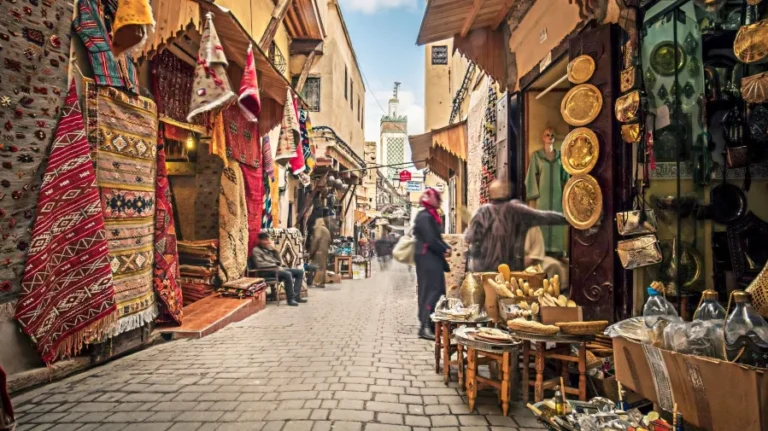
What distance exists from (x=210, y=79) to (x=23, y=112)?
220 cm

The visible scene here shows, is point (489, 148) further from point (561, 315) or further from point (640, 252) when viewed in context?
point (561, 315)

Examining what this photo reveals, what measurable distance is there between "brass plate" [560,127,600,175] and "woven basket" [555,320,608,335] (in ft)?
5.18

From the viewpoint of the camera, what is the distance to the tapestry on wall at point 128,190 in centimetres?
413

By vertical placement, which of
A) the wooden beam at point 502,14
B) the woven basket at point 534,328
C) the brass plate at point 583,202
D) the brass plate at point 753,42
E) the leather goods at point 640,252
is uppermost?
the wooden beam at point 502,14

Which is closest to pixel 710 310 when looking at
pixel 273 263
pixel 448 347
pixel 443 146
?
pixel 448 347

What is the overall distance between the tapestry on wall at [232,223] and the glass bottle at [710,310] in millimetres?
6969

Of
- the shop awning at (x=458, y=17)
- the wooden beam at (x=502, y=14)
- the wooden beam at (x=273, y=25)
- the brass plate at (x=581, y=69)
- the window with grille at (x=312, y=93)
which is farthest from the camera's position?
the window with grille at (x=312, y=93)

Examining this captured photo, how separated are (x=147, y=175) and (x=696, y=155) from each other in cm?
538

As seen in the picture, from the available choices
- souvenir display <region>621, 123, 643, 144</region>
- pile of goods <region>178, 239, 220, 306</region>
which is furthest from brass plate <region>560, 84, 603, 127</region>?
pile of goods <region>178, 239, 220, 306</region>

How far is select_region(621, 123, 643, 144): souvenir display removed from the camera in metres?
3.41

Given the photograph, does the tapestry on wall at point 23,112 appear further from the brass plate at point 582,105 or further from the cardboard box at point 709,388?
the brass plate at point 582,105

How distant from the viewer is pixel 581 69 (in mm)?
4082

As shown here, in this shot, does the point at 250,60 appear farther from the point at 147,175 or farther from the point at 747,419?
the point at 747,419

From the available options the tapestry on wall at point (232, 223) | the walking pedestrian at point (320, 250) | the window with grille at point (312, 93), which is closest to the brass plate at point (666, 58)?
the tapestry on wall at point (232, 223)
